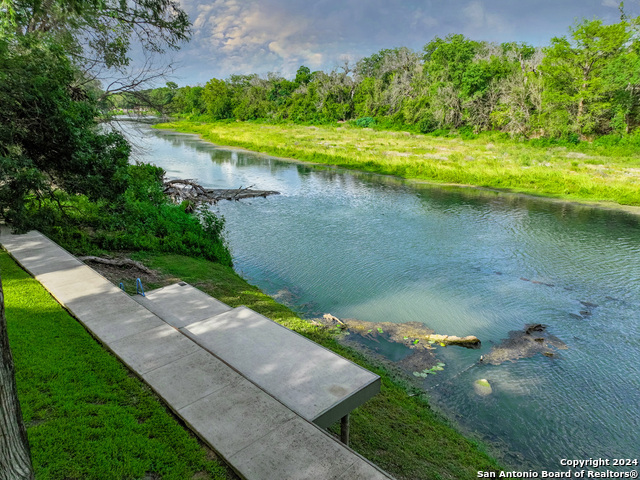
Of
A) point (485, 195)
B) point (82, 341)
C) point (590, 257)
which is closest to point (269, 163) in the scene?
point (485, 195)

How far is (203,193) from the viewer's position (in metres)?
24.8

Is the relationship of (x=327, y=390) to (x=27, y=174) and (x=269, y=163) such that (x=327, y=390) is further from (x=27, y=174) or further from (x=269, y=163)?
(x=269, y=163)

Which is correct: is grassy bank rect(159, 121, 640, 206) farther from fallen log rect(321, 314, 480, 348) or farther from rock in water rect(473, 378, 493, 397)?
rock in water rect(473, 378, 493, 397)

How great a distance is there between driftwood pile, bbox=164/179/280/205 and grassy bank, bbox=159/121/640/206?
13568 millimetres

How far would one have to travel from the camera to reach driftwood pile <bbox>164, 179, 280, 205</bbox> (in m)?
23.4

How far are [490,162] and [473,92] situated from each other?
2565 centimetres

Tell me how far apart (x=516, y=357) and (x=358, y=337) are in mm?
3593

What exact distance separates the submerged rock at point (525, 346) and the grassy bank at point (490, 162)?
1880 cm

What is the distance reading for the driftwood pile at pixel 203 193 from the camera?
23370 millimetres

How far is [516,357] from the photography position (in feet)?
31.2

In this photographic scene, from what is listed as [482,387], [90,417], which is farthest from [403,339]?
[90,417]

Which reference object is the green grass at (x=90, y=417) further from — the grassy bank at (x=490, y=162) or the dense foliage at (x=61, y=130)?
the grassy bank at (x=490, y=162)

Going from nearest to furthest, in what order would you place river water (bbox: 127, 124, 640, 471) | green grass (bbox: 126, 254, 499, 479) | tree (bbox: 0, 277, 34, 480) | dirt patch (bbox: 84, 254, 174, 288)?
tree (bbox: 0, 277, 34, 480) → green grass (bbox: 126, 254, 499, 479) → river water (bbox: 127, 124, 640, 471) → dirt patch (bbox: 84, 254, 174, 288)

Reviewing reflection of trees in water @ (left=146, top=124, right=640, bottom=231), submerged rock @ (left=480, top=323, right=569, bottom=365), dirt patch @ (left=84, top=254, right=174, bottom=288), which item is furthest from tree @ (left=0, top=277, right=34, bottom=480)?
reflection of trees in water @ (left=146, top=124, right=640, bottom=231)
